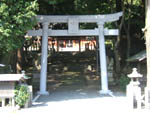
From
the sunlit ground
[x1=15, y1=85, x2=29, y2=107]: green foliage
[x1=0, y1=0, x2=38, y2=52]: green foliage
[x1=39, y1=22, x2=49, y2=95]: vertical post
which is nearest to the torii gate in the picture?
[x1=39, y1=22, x2=49, y2=95]: vertical post

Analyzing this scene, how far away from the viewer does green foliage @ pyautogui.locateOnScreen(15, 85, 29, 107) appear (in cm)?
958

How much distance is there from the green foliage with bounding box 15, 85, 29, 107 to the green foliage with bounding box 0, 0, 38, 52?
2383mm

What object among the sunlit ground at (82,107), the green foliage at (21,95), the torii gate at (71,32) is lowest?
the sunlit ground at (82,107)

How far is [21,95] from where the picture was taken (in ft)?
31.4

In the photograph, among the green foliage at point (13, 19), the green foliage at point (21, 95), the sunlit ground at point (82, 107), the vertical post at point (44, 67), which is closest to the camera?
the sunlit ground at point (82, 107)

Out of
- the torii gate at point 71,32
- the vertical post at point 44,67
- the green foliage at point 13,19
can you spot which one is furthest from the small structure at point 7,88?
the torii gate at point 71,32

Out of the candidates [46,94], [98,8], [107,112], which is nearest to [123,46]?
[98,8]

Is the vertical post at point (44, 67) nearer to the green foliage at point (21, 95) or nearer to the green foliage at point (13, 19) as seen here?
the green foliage at point (13, 19)

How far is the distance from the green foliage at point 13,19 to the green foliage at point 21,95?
2383 millimetres

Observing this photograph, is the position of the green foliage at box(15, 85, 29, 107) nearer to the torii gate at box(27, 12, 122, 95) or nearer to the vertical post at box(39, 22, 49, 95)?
the vertical post at box(39, 22, 49, 95)

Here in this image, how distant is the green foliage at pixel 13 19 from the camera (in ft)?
34.3

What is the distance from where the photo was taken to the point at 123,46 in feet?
76.5

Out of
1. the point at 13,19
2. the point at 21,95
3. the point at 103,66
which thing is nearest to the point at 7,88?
the point at 21,95

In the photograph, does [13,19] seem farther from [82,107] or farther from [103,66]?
[103,66]
